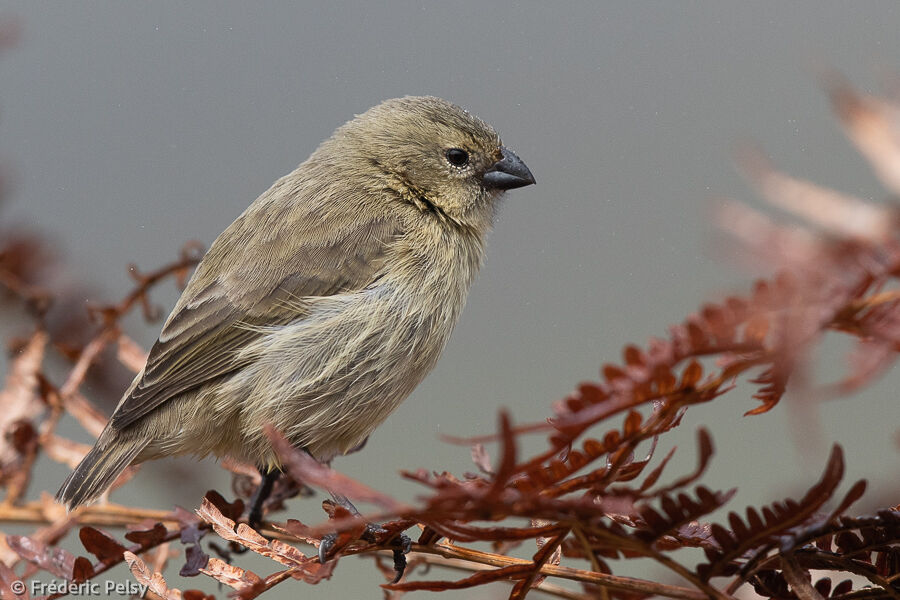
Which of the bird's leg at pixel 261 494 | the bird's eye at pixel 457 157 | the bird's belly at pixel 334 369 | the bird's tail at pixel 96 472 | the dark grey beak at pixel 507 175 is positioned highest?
the bird's eye at pixel 457 157

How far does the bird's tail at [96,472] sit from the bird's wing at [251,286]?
0.08 metres

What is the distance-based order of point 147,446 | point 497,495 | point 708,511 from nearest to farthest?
point 497,495 < point 708,511 < point 147,446

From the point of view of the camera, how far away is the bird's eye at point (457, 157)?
132 inches

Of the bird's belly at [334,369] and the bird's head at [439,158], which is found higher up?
the bird's head at [439,158]

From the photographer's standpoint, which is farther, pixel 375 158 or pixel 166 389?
pixel 375 158

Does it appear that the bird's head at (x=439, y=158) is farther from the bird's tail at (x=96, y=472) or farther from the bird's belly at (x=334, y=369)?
the bird's tail at (x=96, y=472)

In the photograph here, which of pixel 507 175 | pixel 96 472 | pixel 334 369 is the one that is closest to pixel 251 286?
pixel 334 369

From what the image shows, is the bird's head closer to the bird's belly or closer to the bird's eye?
the bird's eye

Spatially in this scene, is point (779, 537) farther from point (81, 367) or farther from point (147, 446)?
point (147, 446)

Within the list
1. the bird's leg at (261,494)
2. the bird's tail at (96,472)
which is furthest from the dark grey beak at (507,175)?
the bird's tail at (96,472)

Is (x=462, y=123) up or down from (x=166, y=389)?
up

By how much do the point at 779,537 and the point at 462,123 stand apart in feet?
8.76

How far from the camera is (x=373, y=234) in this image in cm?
293

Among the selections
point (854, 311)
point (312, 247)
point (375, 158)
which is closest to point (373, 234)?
point (312, 247)
